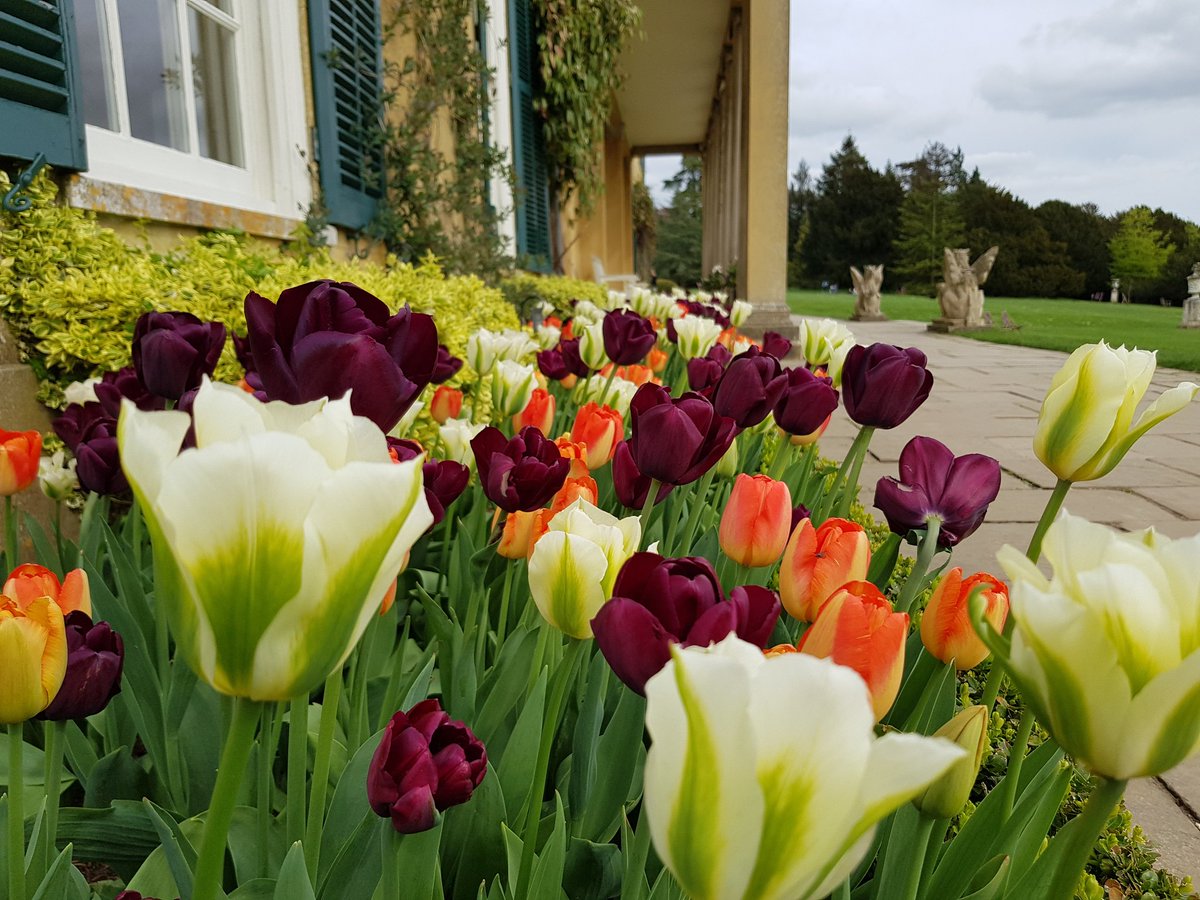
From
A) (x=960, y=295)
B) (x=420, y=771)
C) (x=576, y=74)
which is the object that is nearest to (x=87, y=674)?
(x=420, y=771)

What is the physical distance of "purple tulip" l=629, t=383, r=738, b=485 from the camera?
0.85 m

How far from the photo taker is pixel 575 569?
65 centimetres

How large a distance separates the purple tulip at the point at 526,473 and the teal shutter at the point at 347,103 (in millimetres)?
3139

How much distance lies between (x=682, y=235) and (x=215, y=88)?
3852 cm

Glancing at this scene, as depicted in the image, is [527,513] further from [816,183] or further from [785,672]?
[816,183]

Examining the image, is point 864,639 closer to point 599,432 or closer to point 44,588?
point 44,588

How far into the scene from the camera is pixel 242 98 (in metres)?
3.41

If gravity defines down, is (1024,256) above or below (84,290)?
above

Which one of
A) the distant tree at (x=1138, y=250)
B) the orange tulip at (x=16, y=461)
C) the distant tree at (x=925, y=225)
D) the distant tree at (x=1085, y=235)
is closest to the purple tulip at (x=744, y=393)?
the orange tulip at (x=16, y=461)

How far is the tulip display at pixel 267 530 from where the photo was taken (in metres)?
0.35

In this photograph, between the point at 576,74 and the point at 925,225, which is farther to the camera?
the point at 925,225

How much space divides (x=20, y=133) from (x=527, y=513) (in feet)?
6.16

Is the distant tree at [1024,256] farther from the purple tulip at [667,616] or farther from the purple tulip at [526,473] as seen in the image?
the purple tulip at [667,616]

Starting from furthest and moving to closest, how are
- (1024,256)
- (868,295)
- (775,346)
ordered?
(1024,256), (868,295), (775,346)
